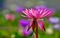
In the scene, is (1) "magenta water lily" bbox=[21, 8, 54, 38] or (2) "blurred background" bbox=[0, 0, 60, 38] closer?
(1) "magenta water lily" bbox=[21, 8, 54, 38]

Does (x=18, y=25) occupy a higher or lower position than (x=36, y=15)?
lower

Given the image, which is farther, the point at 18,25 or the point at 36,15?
the point at 18,25

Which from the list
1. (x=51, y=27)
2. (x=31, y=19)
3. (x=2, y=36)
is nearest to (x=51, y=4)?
(x=51, y=27)

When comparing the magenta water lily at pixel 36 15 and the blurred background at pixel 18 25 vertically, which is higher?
the magenta water lily at pixel 36 15

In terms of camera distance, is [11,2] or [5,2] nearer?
[11,2]

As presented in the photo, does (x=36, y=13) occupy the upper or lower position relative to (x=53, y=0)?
upper

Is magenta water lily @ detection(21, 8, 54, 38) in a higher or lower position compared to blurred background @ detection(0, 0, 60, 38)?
higher

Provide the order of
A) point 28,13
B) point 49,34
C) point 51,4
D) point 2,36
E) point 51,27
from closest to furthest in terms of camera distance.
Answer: point 28,13, point 2,36, point 49,34, point 51,27, point 51,4

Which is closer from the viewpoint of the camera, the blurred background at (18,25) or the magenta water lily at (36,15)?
the magenta water lily at (36,15)

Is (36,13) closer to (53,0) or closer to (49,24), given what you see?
(49,24)

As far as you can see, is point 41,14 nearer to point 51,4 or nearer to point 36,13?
point 36,13

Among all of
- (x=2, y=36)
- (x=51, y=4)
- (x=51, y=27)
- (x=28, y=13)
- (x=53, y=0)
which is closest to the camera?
(x=28, y=13)
